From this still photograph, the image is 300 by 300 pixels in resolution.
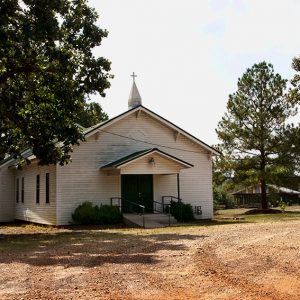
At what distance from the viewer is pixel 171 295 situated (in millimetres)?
7703

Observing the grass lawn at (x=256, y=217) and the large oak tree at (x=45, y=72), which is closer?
the large oak tree at (x=45, y=72)

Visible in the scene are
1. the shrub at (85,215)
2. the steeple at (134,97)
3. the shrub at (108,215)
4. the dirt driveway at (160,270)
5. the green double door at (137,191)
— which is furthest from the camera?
the steeple at (134,97)

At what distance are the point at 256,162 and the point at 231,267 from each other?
28.9m

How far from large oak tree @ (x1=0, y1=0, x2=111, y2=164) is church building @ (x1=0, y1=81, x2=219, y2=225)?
387 cm

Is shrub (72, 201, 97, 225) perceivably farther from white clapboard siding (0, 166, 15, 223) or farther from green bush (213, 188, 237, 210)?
green bush (213, 188, 237, 210)

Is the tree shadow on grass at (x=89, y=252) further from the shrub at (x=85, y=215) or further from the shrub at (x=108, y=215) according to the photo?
the shrub at (x=108, y=215)

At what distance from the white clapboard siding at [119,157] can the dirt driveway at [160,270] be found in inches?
428

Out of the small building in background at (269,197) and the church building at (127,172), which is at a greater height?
the church building at (127,172)

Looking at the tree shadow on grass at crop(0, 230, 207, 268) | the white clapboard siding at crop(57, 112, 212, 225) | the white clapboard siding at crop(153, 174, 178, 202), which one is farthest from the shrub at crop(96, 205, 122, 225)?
the tree shadow on grass at crop(0, 230, 207, 268)

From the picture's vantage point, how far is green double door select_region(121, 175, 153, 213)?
2731 cm

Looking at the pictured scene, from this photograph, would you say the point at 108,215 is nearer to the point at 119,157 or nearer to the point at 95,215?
the point at 95,215

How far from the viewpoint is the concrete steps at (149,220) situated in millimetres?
23828

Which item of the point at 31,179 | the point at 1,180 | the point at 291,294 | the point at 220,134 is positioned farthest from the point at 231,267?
the point at 220,134

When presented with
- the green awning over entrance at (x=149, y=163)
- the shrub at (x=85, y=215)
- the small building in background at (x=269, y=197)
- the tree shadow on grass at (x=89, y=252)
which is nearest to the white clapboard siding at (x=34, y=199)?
the shrub at (x=85, y=215)
